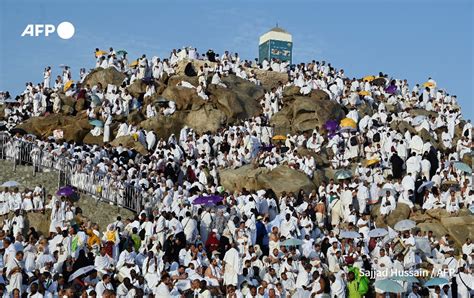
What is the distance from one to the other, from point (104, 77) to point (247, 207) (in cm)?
1895

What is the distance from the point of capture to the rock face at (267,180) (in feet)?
85.7

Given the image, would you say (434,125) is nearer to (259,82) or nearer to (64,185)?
(259,82)

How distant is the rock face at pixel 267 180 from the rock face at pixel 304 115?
6239 mm

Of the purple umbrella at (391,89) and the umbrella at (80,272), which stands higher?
the purple umbrella at (391,89)

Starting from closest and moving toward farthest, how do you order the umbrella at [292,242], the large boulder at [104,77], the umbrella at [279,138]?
1. the umbrella at [292,242]
2. the umbrella at [279,138]
3. the large boulder at [104,77]

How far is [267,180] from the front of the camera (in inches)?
1041

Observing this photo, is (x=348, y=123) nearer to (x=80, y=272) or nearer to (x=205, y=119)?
(x=205, y=119)

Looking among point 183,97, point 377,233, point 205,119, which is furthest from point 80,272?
point 183,97

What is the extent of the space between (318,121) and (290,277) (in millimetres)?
15947

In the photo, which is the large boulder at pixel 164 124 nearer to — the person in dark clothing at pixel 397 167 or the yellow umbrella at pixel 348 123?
the yellow umbrella at pixel 348 123

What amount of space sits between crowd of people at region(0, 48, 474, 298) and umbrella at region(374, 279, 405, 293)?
0.20ft

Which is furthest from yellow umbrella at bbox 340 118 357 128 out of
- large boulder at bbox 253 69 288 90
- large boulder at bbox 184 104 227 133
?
large boulder at bbox 253 69 288 90

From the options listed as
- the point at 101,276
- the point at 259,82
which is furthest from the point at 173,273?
the point at 259,82

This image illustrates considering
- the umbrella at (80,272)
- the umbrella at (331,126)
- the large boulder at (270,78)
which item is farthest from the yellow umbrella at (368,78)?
the umbrella at (80,272)
